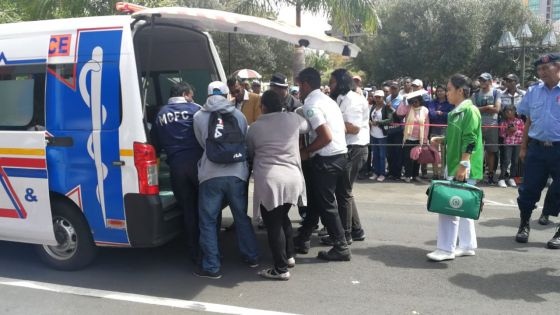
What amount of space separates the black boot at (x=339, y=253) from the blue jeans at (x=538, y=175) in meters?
2.11

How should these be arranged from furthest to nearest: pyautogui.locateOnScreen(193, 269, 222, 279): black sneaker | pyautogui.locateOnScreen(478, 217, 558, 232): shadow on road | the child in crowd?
A: the child in crowd < pyautogui.locateOnScreen(478, 217, 558, 232): shadow on road < pyautogui.locateOnScreen(193, 269, 222, 279): black sneaker

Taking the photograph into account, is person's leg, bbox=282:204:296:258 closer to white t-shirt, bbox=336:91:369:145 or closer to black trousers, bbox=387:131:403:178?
white t-shirt, bbox=336:91:369:145

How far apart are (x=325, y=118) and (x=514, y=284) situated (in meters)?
2.22

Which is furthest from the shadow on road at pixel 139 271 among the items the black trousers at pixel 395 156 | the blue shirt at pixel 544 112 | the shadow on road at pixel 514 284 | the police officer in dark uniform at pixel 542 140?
the black trousers at pixel 395 156

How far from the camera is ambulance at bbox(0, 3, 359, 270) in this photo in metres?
4.21

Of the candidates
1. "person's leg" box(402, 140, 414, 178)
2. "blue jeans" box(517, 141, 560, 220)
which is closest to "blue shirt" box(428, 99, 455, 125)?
"person's leg" box(402, 140, 414, 178)

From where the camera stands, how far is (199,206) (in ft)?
15.1

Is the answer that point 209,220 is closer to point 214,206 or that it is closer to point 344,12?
point 214,206

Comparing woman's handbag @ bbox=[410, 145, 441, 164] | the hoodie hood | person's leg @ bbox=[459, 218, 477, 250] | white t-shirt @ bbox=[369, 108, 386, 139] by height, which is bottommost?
person's leg @ bbox=[459, 218, 477, 250]

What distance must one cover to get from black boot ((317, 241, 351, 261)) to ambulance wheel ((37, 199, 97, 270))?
7.25ft

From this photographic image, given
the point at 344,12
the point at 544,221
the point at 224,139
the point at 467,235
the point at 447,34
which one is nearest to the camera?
the point at 224,139

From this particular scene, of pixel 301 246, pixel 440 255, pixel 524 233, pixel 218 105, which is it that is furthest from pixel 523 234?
pixel 218 105

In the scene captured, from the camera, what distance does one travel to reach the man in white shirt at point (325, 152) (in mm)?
4730

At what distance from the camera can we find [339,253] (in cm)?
505
